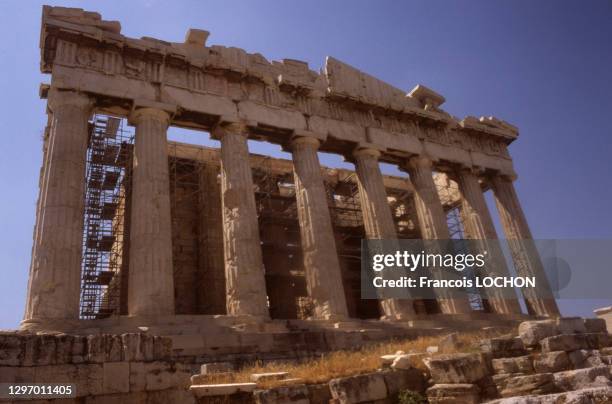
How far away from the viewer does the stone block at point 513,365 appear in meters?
7.15

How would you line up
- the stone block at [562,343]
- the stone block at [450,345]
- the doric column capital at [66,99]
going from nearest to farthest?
1. the stone block at [562,343]
2. the stone block at [450,345]
3. the doric column capital at [66,99]

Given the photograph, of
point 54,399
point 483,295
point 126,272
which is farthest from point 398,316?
point 54,399

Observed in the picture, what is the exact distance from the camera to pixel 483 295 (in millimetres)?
18703

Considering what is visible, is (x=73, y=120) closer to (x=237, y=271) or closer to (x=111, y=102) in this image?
(x=111, y=102)

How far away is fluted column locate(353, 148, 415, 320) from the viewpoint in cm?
1548

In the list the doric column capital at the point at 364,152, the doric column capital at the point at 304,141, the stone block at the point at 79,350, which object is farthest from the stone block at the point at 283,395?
the doric column capital at the point at 364,152

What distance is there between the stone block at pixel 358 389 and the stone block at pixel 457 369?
0.83m

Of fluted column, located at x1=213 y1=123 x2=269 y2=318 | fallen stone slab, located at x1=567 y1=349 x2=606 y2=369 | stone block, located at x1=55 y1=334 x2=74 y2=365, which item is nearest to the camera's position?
stone block, located at x1=55 y1=334 x2=74 y2=365

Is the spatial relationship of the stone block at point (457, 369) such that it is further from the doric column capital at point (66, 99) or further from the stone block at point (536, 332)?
the doric column capital at point (66, 99)

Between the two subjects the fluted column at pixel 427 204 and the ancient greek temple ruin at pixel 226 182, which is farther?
the fluted column at pixel 427 204

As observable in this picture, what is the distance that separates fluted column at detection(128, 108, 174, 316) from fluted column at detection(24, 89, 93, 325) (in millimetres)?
1294

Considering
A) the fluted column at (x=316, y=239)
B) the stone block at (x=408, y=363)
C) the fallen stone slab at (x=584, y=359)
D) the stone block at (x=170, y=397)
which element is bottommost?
the fallen stone slab at (x=584, y=359)

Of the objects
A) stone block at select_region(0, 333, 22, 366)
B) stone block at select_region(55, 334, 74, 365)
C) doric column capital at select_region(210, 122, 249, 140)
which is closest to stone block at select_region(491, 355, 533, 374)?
stone block at select_region(55, 334, 74, 365)

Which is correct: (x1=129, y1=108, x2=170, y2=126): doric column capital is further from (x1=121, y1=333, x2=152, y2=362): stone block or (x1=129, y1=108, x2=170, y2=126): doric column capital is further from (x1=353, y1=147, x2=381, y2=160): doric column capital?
(x1=121, y1=333, x2=152, y2=362): stone block
